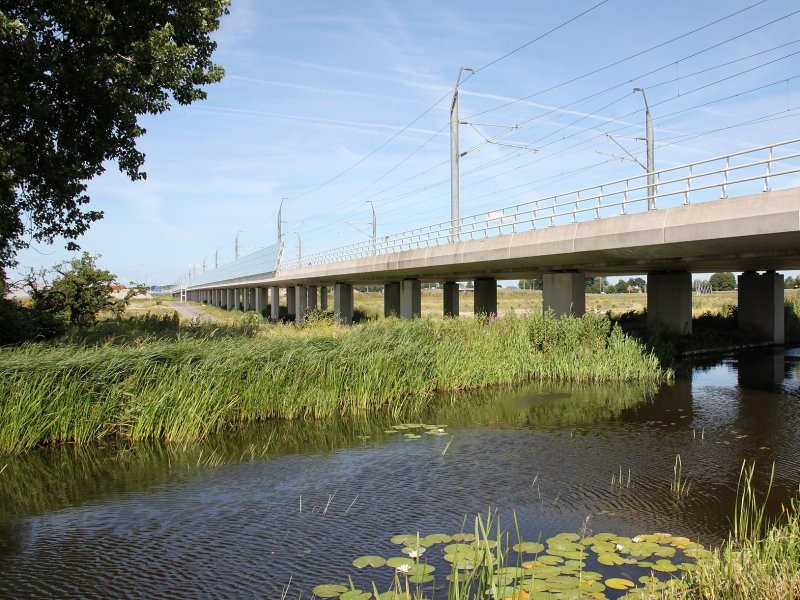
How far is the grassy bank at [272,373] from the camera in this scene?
1237 cm

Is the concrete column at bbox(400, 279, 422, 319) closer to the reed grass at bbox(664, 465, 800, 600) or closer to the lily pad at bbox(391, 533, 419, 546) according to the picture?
the lily pad at bbox(391, 533, 419, 546)

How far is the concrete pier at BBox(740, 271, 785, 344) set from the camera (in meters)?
32.7

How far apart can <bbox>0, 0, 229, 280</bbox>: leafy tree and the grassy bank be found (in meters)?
4.07

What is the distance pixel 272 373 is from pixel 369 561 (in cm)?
855

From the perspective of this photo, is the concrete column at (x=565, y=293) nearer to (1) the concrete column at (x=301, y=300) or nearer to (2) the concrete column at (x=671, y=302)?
(2) the concrete column at (x=671, y=302)

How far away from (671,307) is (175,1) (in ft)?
81.0

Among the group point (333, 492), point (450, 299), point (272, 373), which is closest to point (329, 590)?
point (333, 492)

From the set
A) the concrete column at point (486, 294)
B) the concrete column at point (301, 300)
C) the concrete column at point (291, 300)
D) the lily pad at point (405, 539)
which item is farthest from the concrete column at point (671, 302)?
the concrete column at point (291, 300)

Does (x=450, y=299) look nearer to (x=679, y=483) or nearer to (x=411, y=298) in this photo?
(x=411, y=298)

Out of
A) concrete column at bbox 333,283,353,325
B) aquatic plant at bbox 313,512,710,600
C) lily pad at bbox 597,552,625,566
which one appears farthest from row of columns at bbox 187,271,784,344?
lily pad at bbox 597,552,625,566

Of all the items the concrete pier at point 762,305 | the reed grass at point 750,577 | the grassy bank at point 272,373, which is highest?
the concrete pier at point 762,305

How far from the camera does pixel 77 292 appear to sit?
2634 centimetres

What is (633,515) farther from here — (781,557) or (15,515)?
(15,515)

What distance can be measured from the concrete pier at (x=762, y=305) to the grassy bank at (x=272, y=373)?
1452 cm
